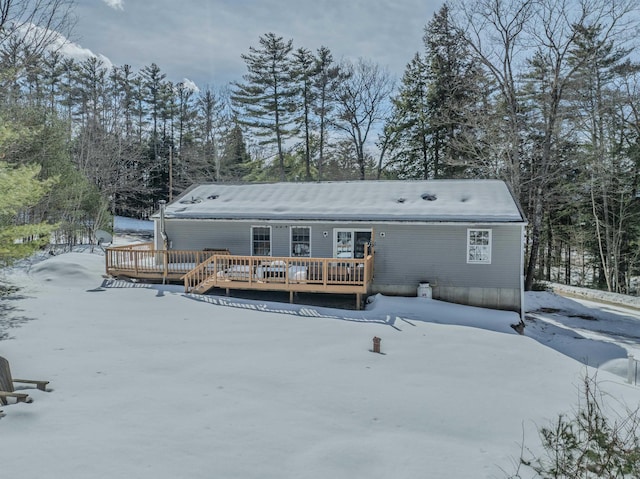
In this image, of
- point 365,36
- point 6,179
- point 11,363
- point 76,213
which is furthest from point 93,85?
point 11,363

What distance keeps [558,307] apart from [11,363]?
57.1ft

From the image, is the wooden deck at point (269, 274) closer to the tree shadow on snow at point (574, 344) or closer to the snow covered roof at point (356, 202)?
the snow covered roof at point (356, 202)

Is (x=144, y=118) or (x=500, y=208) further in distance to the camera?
(x=144, y=118)

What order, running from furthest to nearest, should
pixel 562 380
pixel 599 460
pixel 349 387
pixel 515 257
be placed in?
pixel 515 257 → pixel 562 380 → pixel 349 387 → pixel 599 460

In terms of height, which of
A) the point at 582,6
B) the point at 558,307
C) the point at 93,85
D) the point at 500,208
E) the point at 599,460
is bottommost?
the point at 558,307

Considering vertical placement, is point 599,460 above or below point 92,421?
above

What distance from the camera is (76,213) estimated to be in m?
20.3

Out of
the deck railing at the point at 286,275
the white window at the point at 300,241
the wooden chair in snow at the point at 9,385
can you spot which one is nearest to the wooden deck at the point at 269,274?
the deck railing at the point at 286,275

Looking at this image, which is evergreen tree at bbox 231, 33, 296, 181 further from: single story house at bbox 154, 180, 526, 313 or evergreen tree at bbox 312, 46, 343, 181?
single story house at bbox 154, 180, 526, 313

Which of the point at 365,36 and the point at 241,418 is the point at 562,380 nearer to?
the point at 241,418

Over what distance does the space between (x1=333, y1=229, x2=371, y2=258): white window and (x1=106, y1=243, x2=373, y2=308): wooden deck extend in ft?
2.88

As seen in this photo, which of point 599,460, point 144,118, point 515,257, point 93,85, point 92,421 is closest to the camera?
point 599,460

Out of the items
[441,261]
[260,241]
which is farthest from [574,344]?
[260,241]

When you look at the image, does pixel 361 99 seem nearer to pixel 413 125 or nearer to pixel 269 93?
pixel 413 125
